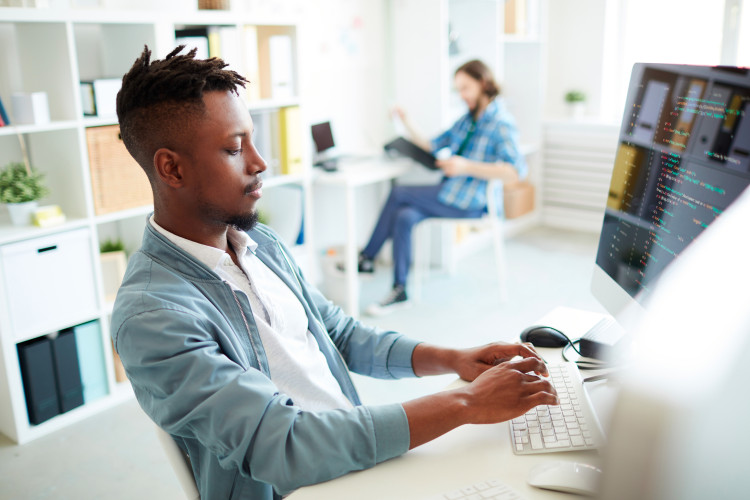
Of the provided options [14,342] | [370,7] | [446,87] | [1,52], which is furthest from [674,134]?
[370,7]

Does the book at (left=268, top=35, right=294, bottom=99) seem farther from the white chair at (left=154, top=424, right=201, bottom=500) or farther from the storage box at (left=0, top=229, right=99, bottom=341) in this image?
the white chair at (left=154, top=424, right=201, bottom=500)

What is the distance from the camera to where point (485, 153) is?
354 cm

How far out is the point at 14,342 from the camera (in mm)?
2295

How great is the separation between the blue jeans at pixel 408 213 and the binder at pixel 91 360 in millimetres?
1557

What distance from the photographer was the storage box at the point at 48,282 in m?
2.28

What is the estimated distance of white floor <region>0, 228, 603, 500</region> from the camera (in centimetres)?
214

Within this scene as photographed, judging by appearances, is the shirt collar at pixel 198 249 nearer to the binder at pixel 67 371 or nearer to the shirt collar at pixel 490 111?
the binder at pixel 67 371

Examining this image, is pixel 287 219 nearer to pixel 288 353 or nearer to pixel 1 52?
pixel 1 52

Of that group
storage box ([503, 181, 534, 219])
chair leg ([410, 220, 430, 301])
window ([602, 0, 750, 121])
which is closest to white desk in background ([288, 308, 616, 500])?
chair leg ([410, 220, 430, 301])

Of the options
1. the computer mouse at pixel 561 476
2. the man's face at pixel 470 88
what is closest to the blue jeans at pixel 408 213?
the man's face at pixel 470 88

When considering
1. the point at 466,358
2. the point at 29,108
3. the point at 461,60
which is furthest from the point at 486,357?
the point at 461,60

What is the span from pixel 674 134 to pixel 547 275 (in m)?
2.96

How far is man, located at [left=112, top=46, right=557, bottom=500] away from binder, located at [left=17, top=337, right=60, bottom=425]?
4.84 ft

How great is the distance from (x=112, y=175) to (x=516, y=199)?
302 centimetres
